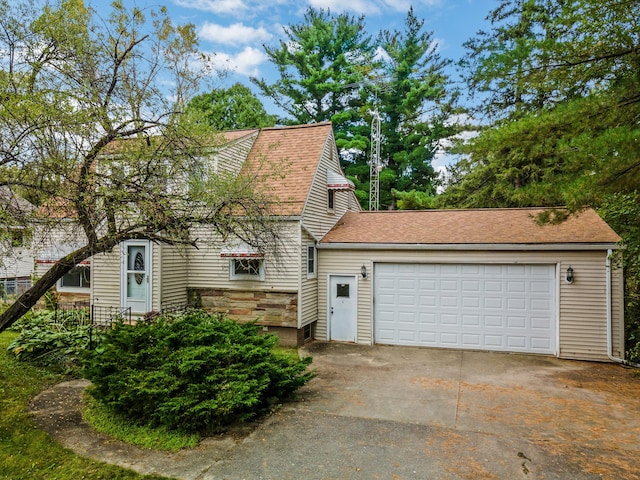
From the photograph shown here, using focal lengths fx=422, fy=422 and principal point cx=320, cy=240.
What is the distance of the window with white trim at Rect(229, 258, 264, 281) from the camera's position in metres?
11.2

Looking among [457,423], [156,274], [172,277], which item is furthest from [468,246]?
[156,274]

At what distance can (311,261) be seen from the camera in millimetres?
11742

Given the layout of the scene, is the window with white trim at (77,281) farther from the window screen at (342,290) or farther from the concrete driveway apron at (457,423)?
the concrete driveway apron at (457,423)

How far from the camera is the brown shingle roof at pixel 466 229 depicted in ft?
33.8

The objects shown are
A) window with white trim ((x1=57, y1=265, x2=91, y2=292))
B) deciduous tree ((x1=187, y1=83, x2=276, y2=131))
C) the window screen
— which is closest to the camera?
the window screen

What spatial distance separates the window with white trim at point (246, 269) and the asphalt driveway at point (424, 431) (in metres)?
3.73

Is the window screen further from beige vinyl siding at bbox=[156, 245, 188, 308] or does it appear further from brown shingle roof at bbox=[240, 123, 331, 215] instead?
beige vinyl siding at bbox=[156, 245, 188, 308]

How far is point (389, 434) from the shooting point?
18.5 ft

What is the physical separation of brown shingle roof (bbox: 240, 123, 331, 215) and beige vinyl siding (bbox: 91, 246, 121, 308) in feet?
14.2

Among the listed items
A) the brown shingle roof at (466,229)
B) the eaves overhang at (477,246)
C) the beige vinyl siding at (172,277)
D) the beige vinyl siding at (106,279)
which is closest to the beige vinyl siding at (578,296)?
the eaves overhang at (477,246)

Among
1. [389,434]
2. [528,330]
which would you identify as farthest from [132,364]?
[528,330]

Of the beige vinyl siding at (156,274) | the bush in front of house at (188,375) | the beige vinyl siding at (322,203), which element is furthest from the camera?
the beige vinyl siding at (322,203)

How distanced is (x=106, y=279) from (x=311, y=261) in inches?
222

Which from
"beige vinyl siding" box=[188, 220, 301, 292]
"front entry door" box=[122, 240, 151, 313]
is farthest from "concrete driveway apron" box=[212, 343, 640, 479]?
"front entry door" box=[122, 240, 151, 313]
